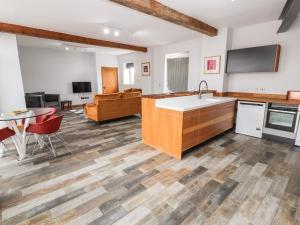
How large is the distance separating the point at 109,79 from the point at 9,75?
4.99 metres

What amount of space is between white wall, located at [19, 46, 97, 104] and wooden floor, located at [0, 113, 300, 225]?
509 centimetres

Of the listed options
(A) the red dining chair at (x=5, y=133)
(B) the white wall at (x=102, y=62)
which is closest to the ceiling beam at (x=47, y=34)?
(A) the red dining chair at (x=5, y=133)

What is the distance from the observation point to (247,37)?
4.21 m

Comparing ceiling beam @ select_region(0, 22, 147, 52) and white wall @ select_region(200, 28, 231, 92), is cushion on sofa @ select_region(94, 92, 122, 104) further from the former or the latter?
white wall @ select_region(200, 28, 231, 92)

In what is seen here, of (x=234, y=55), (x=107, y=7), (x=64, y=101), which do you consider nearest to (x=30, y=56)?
(x=64, y=101)

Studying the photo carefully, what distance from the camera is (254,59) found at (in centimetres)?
386

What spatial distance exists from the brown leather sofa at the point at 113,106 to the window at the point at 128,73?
3098 mm

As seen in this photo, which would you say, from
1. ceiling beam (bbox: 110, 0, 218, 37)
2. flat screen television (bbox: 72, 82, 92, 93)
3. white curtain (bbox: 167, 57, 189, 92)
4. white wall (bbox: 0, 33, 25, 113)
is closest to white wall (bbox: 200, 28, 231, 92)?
ceiling beam (bbox: 110, 0, 218, 37)

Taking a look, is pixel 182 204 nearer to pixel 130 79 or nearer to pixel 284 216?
pixel 284 216

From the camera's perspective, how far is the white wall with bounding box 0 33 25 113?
4379 mm

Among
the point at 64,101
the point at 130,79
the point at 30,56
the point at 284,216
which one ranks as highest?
the point at 30,56

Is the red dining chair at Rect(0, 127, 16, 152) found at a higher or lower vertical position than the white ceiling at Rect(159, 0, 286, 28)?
lower

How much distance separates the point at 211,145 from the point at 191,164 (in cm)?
97

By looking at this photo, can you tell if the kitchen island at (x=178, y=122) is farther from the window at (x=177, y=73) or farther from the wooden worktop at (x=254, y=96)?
the window at (x=177, y=73)
